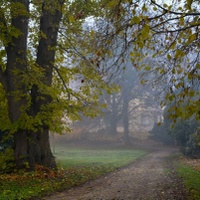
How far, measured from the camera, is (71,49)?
1359cm

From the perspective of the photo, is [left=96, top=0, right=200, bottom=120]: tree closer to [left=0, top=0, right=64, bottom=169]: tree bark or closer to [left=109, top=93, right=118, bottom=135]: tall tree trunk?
[left=0, top=0, right=64, bottom=169]: tree bark

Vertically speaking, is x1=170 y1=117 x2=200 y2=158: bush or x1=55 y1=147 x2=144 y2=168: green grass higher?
x1=170 y1=117 x2=200 y2=158: bush

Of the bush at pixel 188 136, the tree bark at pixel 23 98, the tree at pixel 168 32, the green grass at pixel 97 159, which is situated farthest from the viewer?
the bush at pixel 188 136

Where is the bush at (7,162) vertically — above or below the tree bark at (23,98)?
below

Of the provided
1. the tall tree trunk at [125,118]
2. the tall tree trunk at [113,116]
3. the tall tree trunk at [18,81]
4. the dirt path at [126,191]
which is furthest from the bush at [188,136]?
the tall tree trunk at [113,116]

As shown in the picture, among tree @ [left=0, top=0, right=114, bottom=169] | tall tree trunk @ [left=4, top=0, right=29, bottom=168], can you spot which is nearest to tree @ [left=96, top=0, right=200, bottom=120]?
tree @ [left=0, top=0, right=114, bottom=169]

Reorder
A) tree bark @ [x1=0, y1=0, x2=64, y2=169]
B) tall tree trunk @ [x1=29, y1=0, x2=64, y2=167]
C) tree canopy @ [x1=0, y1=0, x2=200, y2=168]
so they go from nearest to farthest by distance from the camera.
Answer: tree canopy @ [x1=0, y1=0, x2=200, y2=168]
tree bark @ [x1=0, y1=0, x2=64, y2=169]
tall tree trunk @ [x1=29, y1=0, x2=64, y2=167]

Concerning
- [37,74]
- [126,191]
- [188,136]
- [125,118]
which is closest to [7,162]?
[37,74]

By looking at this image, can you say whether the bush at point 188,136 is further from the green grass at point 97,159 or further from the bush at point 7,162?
the bush at point 7,162

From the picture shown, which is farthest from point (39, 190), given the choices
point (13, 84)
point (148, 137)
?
point (148, 137)

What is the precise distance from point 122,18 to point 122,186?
6.53 meters

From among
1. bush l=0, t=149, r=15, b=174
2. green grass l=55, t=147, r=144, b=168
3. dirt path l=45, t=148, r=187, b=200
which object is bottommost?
green grass l=55, t=147, r=144, b=168

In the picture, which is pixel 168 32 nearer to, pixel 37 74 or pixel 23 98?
pixel 37 74

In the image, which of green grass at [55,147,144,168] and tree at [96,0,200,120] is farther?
green grass at [55,147,144,168]
